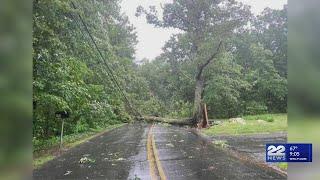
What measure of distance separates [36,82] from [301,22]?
311 cm

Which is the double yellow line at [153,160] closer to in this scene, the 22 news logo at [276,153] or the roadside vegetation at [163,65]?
the roadside vegetation at [163,65]

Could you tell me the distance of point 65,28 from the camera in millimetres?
5617

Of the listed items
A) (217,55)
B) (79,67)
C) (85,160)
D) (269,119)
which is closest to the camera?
(269,119)

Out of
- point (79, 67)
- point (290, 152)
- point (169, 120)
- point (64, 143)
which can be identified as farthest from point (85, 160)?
point (290, 152)

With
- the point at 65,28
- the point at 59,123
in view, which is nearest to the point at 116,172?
the point at 59,123

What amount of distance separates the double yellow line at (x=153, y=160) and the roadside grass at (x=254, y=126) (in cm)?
75

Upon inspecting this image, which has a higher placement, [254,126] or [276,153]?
[254,126]

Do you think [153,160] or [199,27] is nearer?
[199,27]

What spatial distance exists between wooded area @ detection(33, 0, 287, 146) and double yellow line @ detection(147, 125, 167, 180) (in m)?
0.45

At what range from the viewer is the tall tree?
5277 mm

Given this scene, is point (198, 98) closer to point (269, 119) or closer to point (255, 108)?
point (255, 108)

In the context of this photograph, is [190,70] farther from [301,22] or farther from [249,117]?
[301,22]

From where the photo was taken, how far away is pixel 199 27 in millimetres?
5359

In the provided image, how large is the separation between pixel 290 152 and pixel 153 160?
6.16 ft
